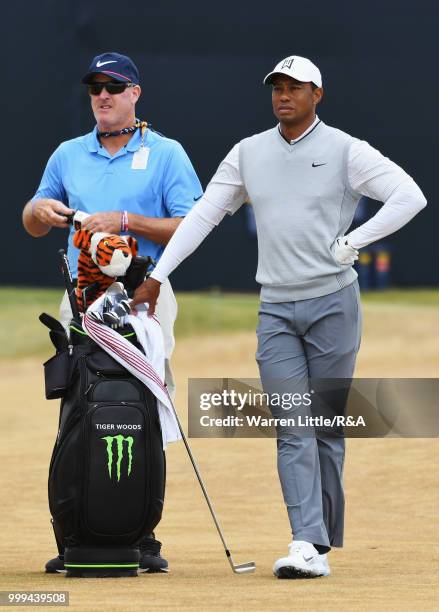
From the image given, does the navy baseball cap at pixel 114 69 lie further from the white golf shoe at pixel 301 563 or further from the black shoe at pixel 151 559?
the white golf shoe at pixel 301 563

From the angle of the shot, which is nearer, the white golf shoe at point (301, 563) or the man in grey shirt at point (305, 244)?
the white golf shoe at point (301, 563)

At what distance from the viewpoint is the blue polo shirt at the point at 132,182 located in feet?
20.6

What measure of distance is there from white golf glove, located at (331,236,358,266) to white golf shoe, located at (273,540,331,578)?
3.22ft

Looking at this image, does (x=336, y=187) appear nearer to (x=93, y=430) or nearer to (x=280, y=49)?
(x=93, y=430)

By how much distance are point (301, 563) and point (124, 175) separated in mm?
1643

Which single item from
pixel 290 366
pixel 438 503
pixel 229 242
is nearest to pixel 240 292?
pixel 229 242

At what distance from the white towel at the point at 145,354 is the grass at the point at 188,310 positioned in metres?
10.6

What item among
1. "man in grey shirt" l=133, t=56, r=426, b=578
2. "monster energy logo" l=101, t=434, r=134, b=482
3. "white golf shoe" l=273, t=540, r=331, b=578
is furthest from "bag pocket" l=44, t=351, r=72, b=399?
"white golf shoe" l=273, t=540, r=331, b=578

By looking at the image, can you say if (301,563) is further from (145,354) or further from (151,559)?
(145,354)

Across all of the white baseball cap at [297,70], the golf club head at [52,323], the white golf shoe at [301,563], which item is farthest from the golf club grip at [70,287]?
the white golf shoe at [301,563]

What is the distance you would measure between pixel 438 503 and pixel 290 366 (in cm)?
280

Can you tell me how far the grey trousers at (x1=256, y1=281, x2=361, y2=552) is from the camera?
5816mm

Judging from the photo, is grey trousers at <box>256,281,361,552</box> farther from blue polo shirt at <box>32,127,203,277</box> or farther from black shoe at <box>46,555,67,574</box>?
black shoe at <box>46,555,67,574</box>

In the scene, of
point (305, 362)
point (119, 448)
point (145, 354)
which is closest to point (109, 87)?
point (145, 354)
